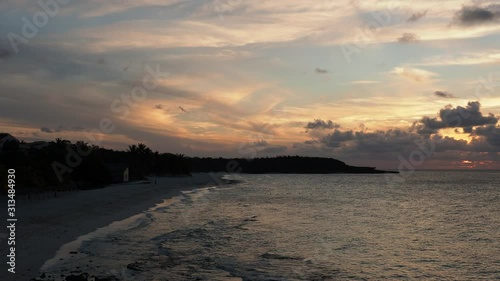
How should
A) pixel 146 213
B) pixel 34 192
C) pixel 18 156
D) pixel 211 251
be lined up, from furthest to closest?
pixel 18 156, pixel 34 192, pixel 146 213, pixel 211 251

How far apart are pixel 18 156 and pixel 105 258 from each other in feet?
141

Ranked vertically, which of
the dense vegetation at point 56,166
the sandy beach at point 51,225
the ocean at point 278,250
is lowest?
the ocean at point 278,250

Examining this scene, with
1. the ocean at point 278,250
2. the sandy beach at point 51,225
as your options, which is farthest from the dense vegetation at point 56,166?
the ocean at point 278,250

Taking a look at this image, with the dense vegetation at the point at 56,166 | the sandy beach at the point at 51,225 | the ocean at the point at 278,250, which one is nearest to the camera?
the sandy beach at the point at 51,225

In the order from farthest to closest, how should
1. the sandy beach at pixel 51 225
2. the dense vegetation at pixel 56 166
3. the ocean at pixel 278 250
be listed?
1. the dense vegetation at pixel 56 166
2. the ocean at pixel 278 250
3. the sandy beach at pixel 51 225

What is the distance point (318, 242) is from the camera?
30.0 metres

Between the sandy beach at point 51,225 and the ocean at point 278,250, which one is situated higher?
the sandy beach at point 51,225

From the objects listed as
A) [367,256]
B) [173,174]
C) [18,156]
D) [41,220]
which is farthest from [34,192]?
[173,174]

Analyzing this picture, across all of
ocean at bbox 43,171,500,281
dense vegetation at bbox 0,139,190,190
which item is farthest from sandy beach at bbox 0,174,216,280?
dense vegetation at bbox 0,139,190,190

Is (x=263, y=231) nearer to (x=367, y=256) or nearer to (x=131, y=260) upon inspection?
(x=367, y=256)

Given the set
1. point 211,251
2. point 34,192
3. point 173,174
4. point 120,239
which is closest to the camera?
point 211,251

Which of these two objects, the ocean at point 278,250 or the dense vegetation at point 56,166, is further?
the dense vegetation at point 56,166

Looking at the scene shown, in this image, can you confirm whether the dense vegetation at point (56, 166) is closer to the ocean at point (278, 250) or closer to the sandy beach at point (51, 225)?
the sandy beach at point (51, 225)

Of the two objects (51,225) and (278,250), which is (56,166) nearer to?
(51,225)
